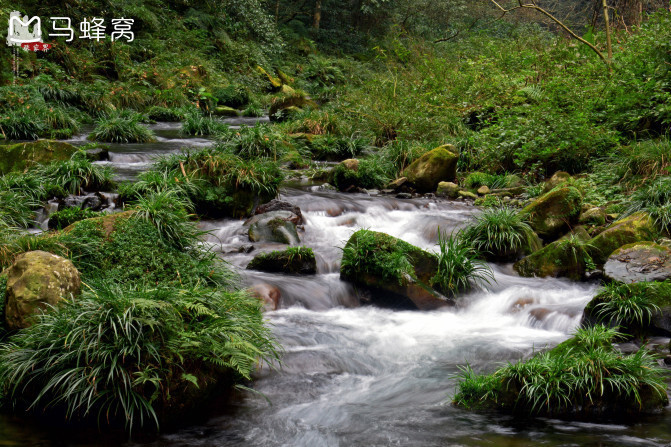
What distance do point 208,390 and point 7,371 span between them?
1.51 meters

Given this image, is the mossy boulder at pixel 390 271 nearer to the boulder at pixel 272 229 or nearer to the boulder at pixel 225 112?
the boulder at pixel 272 229

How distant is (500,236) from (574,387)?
422 centimetres

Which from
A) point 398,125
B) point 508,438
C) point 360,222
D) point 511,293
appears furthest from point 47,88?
point 508,438

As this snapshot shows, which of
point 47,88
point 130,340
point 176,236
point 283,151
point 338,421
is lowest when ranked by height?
point 338,421

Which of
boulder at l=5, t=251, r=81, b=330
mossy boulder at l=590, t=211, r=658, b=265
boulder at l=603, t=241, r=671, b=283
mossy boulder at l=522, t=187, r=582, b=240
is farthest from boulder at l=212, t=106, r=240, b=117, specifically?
boulder at l=5, t=251, r=81, b=330

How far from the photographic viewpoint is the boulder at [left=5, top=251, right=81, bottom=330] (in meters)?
4.67

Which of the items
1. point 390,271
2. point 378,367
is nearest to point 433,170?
point 390,271

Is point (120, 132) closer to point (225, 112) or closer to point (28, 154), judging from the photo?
point (28, 154)

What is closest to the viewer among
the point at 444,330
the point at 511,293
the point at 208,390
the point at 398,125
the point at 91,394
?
the point at 91,394

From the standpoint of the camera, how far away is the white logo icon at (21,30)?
1798 cm

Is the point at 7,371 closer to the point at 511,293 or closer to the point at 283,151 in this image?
the point at 511,293

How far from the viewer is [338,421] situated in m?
4.48

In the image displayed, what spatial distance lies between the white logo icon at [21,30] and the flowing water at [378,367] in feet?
43.8

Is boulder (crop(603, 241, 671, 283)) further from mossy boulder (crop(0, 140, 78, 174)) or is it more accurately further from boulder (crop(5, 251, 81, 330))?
mossy boulder (crop(0, 140, 78, 174))
